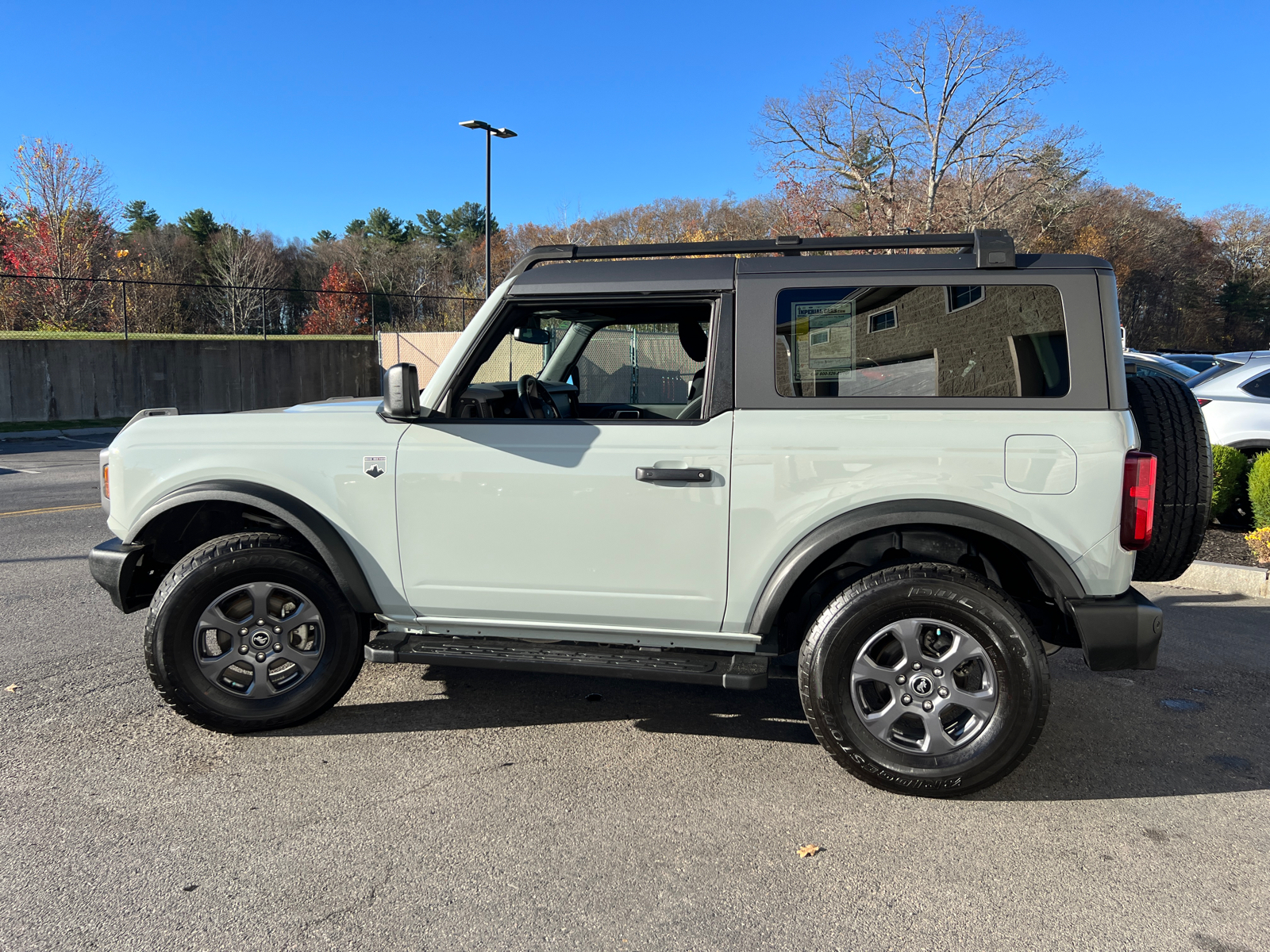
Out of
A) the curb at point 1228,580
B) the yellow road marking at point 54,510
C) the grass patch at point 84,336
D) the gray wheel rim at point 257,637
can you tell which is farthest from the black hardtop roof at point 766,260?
the grass patch at point 84,336

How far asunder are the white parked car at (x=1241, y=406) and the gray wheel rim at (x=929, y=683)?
7161 millimetres

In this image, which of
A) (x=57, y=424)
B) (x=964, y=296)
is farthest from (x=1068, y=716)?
(x=57, y=424)

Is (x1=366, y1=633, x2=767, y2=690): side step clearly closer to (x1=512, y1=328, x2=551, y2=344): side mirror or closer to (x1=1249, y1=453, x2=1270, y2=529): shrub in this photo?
(x1=512, y1=328, x2=551, y2=344): side mirror

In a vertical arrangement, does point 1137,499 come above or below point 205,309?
below

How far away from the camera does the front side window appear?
315 centimetres

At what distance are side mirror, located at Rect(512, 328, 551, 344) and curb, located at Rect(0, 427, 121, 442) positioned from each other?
686 inches

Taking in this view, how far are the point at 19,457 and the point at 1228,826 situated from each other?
1668cm

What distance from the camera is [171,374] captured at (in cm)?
2153

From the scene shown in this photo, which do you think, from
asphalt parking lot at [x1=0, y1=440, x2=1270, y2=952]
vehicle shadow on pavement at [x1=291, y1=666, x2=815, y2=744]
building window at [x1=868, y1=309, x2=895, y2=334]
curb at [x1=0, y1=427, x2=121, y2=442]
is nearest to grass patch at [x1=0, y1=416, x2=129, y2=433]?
curb at [x1=0, y1=427, x2=121, y2=442]

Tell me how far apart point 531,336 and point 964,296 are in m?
1.86

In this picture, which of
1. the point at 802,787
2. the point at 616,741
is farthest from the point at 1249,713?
the point at 616,741

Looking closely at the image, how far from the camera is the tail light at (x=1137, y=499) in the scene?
9.87 ft

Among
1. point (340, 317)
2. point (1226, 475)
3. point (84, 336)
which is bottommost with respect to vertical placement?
point (1226, 475)

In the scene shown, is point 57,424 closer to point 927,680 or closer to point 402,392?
point 402,392
